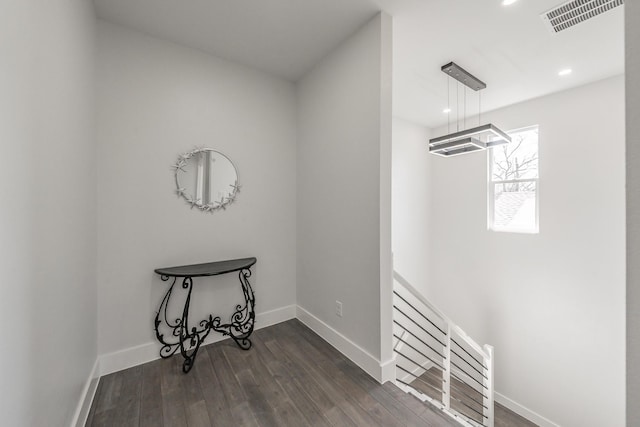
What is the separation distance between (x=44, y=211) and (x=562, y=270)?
4.76 meters

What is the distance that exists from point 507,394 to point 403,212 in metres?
3.00

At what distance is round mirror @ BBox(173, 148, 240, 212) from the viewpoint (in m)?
2.26

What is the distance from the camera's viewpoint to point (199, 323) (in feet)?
7.55

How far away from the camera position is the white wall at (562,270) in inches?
111

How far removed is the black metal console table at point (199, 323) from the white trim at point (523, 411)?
3872 mm

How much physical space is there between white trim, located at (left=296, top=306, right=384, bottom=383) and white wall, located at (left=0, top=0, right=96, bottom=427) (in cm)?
173

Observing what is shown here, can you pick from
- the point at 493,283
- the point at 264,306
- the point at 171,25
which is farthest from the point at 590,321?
the point at 171,25

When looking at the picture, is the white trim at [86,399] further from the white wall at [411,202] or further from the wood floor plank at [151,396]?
the white wall at [411,202]

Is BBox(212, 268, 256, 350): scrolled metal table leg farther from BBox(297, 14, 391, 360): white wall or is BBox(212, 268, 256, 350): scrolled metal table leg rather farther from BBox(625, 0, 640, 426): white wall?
BBox(625, 0, 640, 426): white wall

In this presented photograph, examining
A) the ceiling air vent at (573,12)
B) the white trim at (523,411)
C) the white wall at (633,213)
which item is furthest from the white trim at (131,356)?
the white trim at (523,411)

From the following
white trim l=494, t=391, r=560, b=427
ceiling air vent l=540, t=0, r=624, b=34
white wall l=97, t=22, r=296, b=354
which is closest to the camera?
ceiling air vent l=540, t=0, r=624, b=34

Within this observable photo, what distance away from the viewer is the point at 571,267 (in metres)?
3.10

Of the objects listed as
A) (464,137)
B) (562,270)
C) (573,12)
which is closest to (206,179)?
(464,137)

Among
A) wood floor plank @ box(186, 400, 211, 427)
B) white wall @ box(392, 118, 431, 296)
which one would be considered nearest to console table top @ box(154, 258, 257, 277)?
wood floor plank @ box(186, 400, 211, 427)
